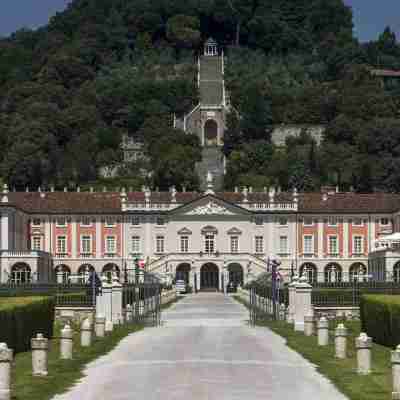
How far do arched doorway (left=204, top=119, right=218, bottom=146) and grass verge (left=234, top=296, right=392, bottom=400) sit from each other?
11845 cm

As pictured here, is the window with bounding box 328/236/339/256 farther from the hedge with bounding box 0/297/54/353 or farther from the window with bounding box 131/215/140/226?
the hedge with bounding box 0/297/54/353

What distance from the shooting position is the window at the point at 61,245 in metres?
119

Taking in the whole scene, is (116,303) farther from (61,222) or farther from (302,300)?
(61,222)

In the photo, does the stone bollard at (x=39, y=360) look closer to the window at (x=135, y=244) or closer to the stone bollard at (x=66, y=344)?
the stone bollard at (x=66, y=344)

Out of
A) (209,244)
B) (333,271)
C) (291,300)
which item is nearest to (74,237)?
(209,244)

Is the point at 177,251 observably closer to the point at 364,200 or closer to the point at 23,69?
the point at 364,200

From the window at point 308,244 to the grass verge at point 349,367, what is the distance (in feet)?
258

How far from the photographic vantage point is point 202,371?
26844mm

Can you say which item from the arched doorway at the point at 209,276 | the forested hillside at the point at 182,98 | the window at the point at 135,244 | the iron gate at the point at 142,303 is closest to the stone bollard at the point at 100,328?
the iron gate at the point at 142,303

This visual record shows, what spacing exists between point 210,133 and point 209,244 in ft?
144

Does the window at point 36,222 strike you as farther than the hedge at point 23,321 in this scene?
Yes

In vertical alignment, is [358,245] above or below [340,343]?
above

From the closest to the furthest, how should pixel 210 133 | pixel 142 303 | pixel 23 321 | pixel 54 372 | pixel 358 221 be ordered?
pixel 54 372
pixel 23 321
pixel 142 303
pixel 358 221
pixel 210 133

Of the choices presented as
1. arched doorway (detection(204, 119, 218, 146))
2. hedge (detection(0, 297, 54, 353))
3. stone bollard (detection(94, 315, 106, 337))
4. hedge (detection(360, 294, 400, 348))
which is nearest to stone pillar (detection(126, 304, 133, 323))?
stone bollard (detection(94, 315, 106, 337))
